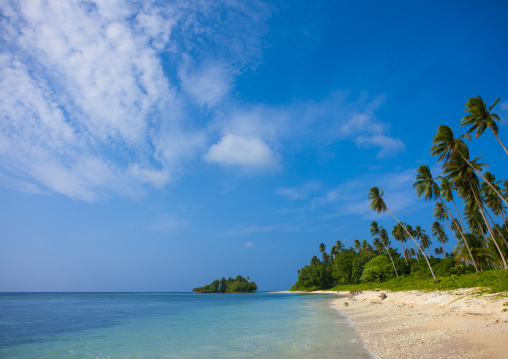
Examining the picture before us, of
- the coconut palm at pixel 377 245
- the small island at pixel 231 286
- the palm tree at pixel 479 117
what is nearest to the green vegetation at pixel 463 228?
the palm tree at pixel 479 117

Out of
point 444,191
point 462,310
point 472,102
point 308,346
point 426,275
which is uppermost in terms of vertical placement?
point 472,102

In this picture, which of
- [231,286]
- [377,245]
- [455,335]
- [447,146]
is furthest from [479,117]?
[231,286]

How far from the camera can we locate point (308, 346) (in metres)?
11.1

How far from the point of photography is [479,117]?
79.9 feet

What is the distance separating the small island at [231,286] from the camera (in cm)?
14562

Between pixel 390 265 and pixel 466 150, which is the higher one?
pixel 466 150

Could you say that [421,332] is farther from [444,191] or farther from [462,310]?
[444,191]

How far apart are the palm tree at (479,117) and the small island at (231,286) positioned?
448 feet

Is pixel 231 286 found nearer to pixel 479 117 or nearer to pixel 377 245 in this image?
pixel 377 245

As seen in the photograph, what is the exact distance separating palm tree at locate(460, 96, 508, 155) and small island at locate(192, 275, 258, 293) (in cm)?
13650

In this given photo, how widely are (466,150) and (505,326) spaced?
89.4ft

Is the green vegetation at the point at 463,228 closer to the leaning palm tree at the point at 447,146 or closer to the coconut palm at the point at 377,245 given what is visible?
the leaning palm tree at the point at 447,146

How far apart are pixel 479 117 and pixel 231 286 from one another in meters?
146

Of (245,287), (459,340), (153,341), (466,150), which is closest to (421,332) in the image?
(459,340)
